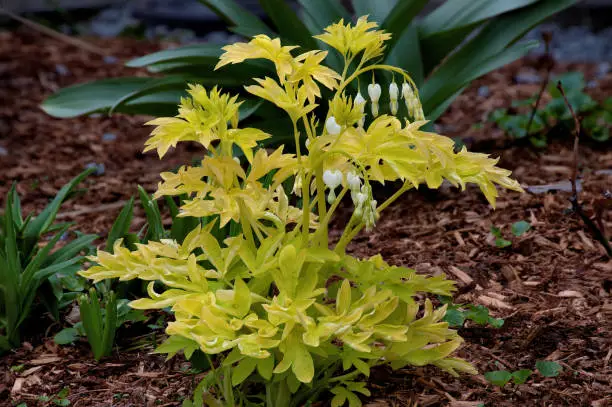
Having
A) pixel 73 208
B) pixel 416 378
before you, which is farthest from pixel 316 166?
pixel 73 208

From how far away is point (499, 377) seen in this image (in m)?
1.78

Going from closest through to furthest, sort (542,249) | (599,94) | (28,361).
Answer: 1. (28,361)
2. (542,249)
3. (599,94)

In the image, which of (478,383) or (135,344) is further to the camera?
(135,344)

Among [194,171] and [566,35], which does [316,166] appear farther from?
[566,35]

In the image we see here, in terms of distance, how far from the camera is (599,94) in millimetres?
4164

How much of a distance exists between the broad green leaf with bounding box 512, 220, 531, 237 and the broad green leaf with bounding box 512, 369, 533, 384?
0.75 meters

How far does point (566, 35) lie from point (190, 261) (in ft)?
17.8

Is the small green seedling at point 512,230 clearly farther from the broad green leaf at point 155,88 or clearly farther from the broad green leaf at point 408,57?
the broad green leaf at point 155,88

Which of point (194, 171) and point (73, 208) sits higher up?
point (194, 171)

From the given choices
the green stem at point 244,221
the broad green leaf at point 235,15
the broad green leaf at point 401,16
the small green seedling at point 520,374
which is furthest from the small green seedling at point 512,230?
the broad green leaf at point 235,15

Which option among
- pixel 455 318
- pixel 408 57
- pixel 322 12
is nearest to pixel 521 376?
pixel 455 318

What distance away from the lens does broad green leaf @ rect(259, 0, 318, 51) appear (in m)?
2.89

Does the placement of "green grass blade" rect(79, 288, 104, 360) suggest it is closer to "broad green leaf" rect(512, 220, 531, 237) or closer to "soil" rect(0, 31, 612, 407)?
"soil" rect(0, 31, 612, 407)

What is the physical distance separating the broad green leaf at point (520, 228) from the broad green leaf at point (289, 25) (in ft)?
3.36
